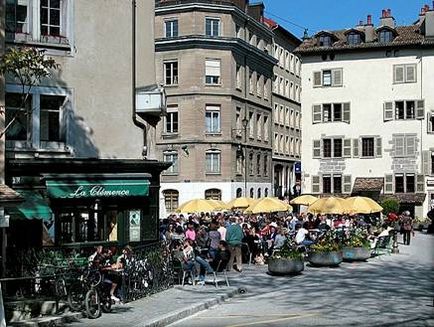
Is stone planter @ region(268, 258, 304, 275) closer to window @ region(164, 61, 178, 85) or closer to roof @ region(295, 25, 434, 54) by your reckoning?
window @ region(164, 61, 178, 85)

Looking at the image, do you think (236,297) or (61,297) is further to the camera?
(236,297)

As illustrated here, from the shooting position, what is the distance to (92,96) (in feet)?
70.9

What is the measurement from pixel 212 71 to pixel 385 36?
46.8 ft

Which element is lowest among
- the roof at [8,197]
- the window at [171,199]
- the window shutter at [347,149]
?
the window at [171,199]

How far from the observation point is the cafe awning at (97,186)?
1997 cm

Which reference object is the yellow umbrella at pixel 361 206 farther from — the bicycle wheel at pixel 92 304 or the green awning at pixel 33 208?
the bicycle wheel at pixel 92 304

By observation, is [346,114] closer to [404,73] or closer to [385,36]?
[404,73]

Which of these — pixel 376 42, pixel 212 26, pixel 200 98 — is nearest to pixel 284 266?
pixel 200 98

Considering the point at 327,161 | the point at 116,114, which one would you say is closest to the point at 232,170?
the point at 327,161

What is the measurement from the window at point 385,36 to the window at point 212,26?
518 inches

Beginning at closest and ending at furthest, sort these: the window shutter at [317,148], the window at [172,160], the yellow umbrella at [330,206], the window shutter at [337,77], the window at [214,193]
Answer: the yellow umbrella at [330,206], the window at [214,193], the window at [172,160], the window shutter at [337,77], the window shutter at [317,148]

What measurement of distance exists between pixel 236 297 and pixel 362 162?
4130cm

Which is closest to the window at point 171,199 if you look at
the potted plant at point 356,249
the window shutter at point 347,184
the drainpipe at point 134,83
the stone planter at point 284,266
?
the window shutter at point 347,184

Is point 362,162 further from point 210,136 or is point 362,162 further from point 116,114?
point 116,114
